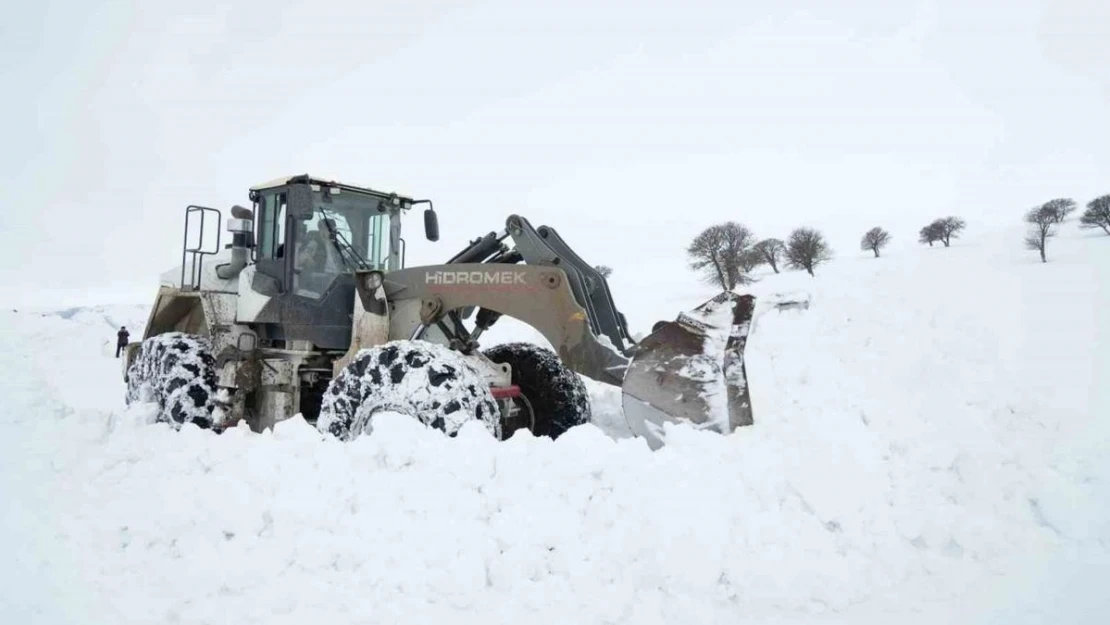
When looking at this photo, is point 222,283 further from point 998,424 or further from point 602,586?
point 998,424

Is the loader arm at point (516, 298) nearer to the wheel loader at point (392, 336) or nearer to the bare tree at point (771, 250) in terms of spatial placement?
the wheel loader at point (392, 336)

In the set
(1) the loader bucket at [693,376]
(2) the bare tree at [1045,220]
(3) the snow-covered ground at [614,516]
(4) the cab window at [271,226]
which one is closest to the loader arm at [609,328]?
(1) the loader bucket at [693,376]

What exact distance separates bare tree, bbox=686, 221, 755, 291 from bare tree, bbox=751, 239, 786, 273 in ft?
1.12

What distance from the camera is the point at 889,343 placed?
18.5 ft

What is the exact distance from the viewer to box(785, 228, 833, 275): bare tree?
18.1 m

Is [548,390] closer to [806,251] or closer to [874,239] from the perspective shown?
[806,251]

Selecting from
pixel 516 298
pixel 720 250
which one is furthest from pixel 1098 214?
pixel 516 298

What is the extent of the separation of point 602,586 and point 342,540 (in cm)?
131

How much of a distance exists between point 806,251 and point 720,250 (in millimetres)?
2304

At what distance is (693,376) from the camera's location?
14.8 ft

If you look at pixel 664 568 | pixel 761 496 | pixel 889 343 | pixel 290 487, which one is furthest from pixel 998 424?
pixel 290 487

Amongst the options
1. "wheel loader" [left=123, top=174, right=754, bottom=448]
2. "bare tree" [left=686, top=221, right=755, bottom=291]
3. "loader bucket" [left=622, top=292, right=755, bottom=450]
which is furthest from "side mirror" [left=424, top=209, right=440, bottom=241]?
"bare tree" [left=686, top=221, right=755, bottom=291]

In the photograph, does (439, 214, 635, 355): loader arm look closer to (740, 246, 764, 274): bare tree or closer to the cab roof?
the cab roof

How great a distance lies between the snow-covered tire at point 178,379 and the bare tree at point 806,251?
563 inches
